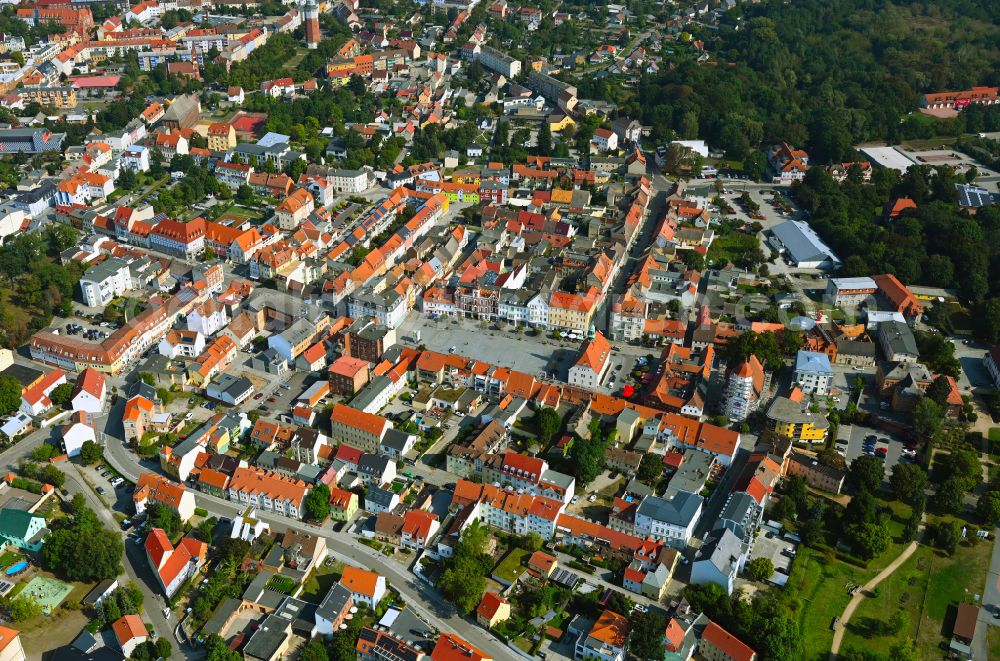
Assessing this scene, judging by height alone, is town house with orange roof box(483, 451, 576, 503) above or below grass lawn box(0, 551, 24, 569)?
above

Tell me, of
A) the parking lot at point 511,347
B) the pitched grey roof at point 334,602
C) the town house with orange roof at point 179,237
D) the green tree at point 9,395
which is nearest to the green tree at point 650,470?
the parking lot at point 511,347

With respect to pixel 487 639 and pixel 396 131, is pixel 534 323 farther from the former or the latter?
pixel 396 131

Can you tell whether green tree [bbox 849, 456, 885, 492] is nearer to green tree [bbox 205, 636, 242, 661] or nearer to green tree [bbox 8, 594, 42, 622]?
green tree [bbox 205, 636, 242, 661]

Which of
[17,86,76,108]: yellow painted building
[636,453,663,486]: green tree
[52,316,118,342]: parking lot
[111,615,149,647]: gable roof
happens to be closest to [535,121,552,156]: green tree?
[52,316,118,342]: parking lot

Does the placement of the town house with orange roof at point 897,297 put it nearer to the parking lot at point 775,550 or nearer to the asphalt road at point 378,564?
the parking lot at point 775,550

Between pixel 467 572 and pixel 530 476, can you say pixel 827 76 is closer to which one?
pixel 530 476

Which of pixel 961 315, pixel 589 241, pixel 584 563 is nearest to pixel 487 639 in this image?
pixel 584 563
